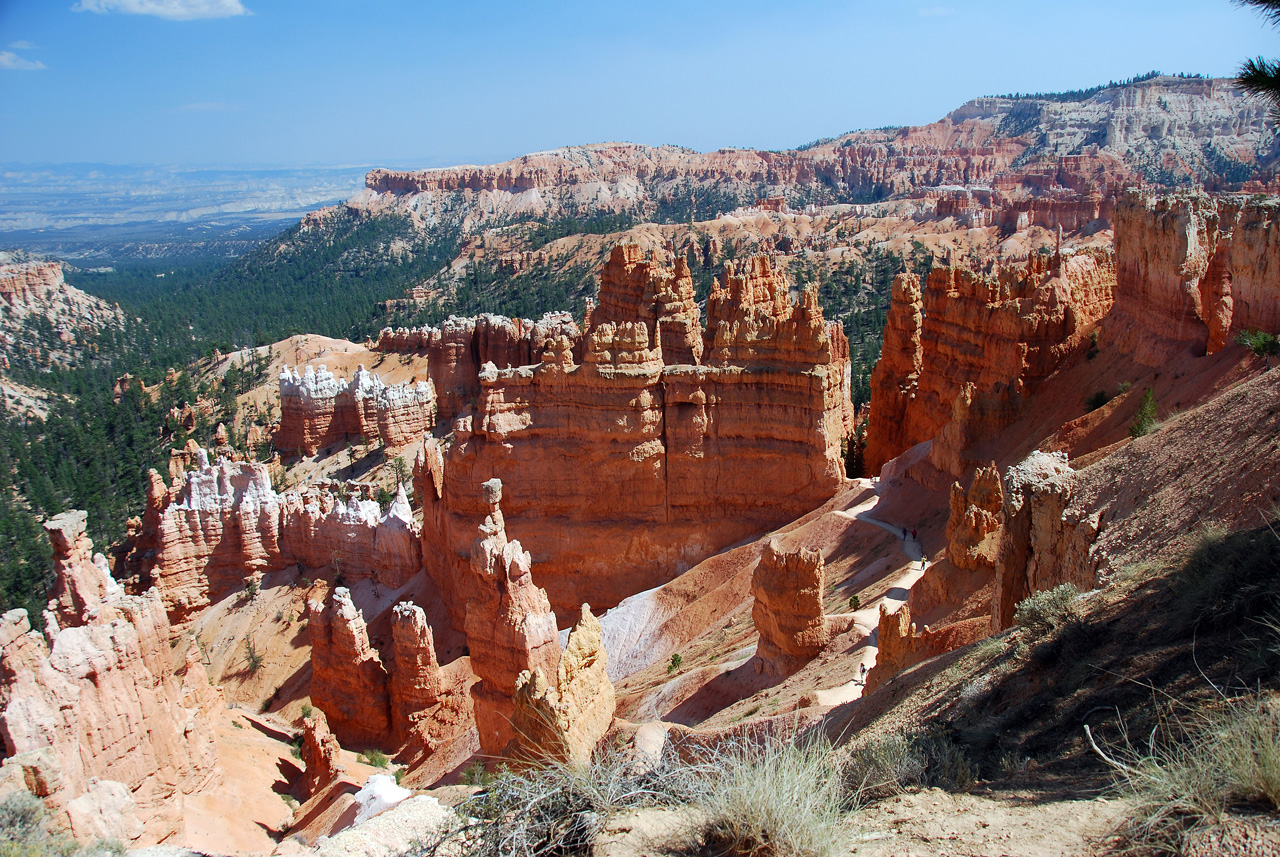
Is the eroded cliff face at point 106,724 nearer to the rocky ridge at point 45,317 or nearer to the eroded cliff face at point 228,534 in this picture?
the eroded cliff face at point 228,534

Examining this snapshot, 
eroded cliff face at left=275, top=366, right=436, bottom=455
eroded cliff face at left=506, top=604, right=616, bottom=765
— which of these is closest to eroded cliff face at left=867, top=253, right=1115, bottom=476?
eroded cliff face at left=506, top=604, right=616, bottom=765

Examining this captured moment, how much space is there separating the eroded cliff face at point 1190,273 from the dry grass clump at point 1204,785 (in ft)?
50.5

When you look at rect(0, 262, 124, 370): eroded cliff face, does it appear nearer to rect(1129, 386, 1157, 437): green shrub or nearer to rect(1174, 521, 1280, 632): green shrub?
rect(1129, 386, 1157, 437): green shrub

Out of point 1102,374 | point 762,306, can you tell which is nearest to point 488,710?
point 1102,374

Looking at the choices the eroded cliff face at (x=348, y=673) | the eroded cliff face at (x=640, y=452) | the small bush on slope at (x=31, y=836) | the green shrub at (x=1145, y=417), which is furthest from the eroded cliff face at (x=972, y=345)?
the small bush on slope at (x=31, y=836)

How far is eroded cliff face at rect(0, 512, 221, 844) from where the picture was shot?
44.3ft

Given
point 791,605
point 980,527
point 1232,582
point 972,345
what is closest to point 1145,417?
point 980,527

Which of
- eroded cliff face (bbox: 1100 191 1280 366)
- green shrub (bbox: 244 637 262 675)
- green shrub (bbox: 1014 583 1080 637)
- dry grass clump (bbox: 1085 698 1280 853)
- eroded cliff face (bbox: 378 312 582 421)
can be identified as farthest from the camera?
eroded cliff face (bbox: 378 312 582 421)

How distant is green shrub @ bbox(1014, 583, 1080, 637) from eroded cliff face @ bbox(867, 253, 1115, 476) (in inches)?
623

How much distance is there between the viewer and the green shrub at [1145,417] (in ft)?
54.6

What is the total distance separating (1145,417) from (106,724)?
2134 cm

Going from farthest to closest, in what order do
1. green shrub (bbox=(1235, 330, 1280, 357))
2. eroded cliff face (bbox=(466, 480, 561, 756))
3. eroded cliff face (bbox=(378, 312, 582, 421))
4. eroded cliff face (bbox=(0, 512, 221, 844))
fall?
eroded cliff face (bbox=(378, 312, 582, 421)), eroded cliff face (bbox=(466, 480, 561, 756)), green shrub (bbox=(1235, 330, 1280, 357)), eroded cliff face (bbox=(0, 512, 221, 844))

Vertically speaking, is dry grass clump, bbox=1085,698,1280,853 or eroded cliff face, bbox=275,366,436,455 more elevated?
dry grass clump, bbox=1085,698,1280,853

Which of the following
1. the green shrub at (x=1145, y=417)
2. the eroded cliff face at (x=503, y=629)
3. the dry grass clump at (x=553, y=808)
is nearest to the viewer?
the dry grass clump at (x=553, y=808)
